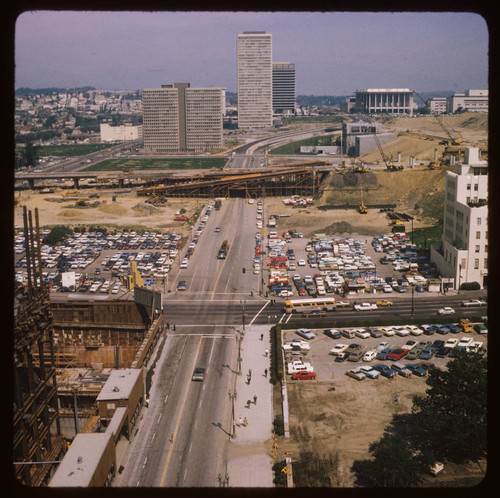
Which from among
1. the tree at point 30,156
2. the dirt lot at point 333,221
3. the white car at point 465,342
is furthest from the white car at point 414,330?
the tree at point 30,156

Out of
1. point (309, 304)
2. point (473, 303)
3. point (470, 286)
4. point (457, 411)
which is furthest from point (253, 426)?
point (470, 286)

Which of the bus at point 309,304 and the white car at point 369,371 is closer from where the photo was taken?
the white car at point 369,371

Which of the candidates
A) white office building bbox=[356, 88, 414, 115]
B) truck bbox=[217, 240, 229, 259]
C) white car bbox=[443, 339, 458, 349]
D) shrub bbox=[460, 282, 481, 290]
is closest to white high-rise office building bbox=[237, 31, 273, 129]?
white office building bbox=[356, 88, 414, 115]

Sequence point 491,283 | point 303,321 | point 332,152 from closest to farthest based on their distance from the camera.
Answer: point 491,283 → point 303,321 → point 332,152

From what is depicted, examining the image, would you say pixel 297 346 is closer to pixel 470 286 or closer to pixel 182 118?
pixel 470 286

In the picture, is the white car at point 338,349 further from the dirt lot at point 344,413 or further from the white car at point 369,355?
the white car at point 369,355
